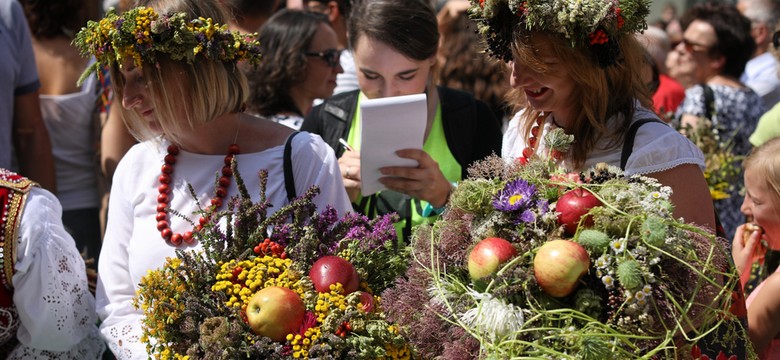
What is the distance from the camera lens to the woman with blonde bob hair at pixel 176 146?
2623mm

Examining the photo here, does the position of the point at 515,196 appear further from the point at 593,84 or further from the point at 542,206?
the point at 593,84

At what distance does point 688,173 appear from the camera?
2402mm

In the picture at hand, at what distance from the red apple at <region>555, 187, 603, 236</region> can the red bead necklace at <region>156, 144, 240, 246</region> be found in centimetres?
111

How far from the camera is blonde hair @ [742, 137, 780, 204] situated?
2887 mm

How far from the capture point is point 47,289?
2664 millimetres

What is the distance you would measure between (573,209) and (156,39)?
1436 mm

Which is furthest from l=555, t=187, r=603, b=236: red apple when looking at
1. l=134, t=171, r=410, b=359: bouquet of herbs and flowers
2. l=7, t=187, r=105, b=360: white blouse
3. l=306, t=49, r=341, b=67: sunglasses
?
l=306, t=49, r=341, b=67: sunglasses

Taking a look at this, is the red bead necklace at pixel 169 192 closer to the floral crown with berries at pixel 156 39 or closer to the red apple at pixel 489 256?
the floral crown with berries at pixel 156 39

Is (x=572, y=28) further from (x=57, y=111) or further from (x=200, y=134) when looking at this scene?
(x=57, y=111)

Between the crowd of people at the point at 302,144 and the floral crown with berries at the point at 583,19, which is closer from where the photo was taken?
the floral crown with berries at the point at 583,19

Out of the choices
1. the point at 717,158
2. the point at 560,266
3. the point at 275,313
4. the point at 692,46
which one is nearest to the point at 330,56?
the point at 717,158

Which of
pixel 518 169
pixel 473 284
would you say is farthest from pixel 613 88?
pixel 473 284

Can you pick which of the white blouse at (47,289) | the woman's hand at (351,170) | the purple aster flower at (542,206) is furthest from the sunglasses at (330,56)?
the purple aster flower at (542,206)

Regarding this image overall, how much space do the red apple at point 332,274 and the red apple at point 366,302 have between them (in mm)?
32
